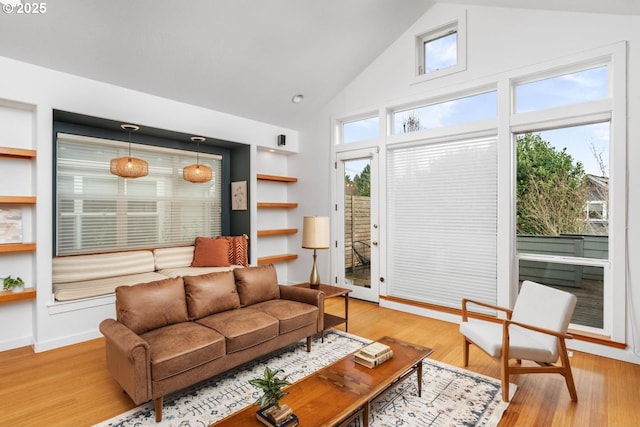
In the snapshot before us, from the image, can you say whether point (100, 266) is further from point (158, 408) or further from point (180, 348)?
point (158, 408)

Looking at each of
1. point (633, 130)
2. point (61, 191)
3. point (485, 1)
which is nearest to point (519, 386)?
→ point (633, 130)

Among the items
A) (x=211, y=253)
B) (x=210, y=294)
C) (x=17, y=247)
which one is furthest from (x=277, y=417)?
(x=211, y=253)

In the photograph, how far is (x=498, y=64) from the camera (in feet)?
12.7

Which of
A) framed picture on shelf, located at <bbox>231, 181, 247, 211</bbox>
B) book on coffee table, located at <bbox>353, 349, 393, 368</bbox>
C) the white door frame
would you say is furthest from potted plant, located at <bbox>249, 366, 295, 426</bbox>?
framed picture on shelf, located at <bbox>231, 181, 247, 211</bbox>

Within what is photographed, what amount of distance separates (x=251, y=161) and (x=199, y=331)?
3.25m

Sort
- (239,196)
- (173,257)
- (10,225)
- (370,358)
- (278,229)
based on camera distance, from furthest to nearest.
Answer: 1. (278,229)
2. (239,196)
3. (173,257)
4. (10,225)
5. (370,358)

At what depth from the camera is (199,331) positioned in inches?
103

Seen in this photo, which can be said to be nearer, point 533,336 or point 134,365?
point 134,365

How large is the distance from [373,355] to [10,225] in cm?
389

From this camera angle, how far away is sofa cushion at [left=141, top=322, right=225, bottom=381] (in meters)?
2.21

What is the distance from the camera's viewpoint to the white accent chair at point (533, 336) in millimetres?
2449

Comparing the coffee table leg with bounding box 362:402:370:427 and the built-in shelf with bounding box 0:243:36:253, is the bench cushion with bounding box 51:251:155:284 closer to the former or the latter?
the built-in shelf with bounding box 0:243:36:253

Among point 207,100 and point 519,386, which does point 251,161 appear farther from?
point 519,386

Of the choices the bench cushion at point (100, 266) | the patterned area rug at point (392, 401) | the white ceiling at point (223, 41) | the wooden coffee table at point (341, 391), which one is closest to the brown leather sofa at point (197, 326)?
the patterned area rug at point (392, 401)
